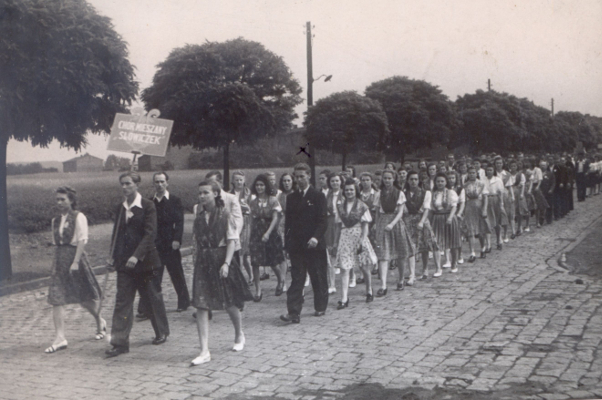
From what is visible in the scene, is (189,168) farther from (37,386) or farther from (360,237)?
(37,386)

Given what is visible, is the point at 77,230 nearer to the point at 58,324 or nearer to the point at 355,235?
the point at 58,324

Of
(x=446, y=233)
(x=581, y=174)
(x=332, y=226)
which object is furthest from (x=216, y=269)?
(x=581, y=174)

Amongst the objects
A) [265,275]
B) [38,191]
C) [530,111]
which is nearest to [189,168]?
[38,191]

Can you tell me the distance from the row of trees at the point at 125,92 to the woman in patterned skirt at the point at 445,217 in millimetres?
5293

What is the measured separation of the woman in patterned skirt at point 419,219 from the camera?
31.6 ft

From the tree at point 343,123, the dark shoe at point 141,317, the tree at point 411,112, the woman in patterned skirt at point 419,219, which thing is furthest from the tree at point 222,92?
the tree at point 411,112

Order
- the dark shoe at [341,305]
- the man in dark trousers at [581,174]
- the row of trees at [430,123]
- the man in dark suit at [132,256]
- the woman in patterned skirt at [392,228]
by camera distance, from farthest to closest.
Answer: the man in dark trousers at [581,174] → the row of trees at [430,123] → the woman in patterned skirt at [392,228] → the dark shoe at [341,305] → the man in dark suit at [132,256]

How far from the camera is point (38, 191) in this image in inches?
480

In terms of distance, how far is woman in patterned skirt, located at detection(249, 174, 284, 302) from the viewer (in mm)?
8703

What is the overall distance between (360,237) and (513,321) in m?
2.31

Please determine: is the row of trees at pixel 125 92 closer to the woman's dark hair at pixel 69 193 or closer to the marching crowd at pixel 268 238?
the marching crowd at pixel 268 238

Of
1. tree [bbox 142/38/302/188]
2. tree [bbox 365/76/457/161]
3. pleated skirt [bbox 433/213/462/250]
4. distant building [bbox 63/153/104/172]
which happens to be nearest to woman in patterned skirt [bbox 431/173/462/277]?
pleated skirt [bbox 433/213/462/250]

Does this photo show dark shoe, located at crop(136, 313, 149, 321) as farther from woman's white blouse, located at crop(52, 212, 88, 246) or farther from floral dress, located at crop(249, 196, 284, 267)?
floral dress, located at crop(249, 196, 284, 267)

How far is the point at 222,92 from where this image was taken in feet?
48.1
